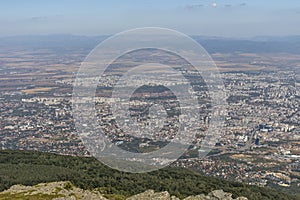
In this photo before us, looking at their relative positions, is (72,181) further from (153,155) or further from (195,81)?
(195,81)

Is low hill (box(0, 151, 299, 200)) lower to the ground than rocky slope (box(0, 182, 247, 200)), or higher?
lower

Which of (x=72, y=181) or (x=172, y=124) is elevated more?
(x=72, y=181)

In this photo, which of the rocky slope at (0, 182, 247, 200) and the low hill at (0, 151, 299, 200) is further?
the low hill at (0, 151, 299, 200)

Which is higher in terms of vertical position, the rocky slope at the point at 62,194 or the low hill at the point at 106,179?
the rocky slope at the point at 62,194

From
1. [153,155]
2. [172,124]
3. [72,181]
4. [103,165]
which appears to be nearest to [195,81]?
[172,124]

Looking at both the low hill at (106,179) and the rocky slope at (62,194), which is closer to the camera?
the rocky slope at (62,194)
